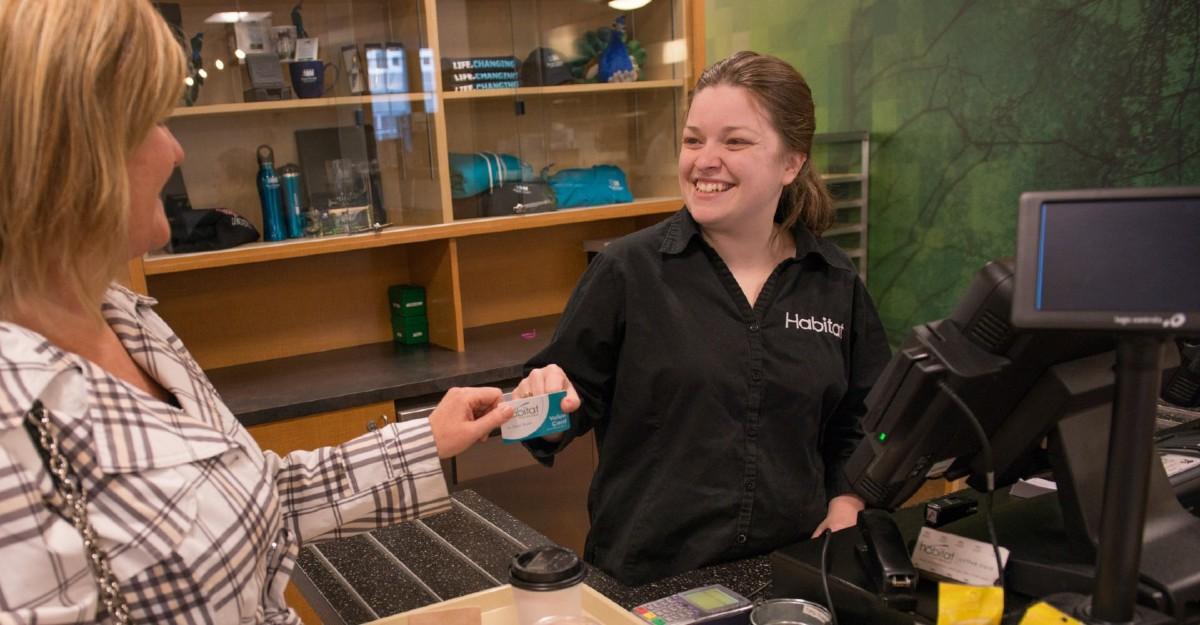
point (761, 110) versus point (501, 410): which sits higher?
point (761, 110)

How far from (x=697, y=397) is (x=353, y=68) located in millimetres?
2001

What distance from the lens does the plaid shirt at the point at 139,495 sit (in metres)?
0.89

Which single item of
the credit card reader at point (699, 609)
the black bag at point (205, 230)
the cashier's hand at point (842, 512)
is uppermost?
the black bag at point (205, 230)

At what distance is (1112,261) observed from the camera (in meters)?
0.85

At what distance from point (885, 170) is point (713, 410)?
3.14m

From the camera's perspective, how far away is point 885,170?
4.54 meters

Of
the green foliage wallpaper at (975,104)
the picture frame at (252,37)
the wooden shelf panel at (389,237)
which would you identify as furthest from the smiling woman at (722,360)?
the picture frame at (252,37)

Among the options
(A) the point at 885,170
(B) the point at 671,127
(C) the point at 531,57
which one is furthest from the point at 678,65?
(A) the point at 885,170

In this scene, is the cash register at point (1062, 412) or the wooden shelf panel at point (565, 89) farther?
the wooden shelf panel at point (565, 89)

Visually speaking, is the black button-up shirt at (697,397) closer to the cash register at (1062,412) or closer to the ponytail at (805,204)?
the ponytail at (805,204)

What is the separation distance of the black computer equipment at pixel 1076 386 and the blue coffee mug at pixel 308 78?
2448mm

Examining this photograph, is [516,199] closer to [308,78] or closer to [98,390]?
[308,78]

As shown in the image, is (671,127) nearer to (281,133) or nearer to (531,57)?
(531,57)

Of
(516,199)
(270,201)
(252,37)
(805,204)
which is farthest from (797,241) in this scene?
(252,37)
